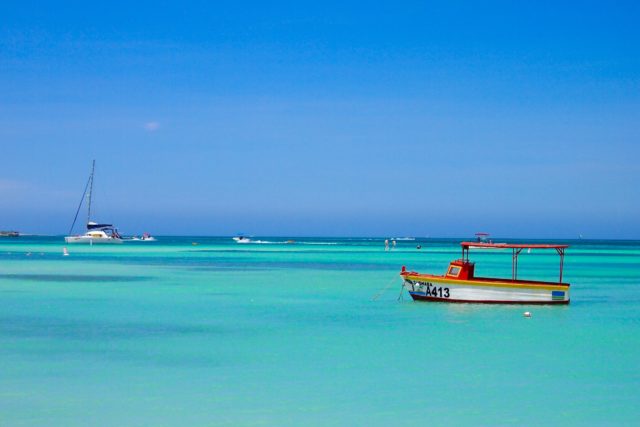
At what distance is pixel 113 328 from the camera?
1955cm

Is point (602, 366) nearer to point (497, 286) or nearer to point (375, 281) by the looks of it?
point (497, 286)

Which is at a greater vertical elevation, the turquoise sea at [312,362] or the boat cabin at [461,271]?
the boat cabin at [461,271]

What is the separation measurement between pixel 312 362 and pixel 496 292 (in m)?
11.3

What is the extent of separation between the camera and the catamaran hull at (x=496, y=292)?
82.5 feet

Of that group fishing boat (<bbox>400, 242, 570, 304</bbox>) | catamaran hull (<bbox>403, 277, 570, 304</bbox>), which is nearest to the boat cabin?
fishing boat (<bbox>400, 242, 570, 304</bbox>)

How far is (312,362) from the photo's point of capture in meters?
15.2

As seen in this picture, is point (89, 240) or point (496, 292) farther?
point (89, 240)

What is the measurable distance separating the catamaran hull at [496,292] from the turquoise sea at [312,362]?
464 millimetres

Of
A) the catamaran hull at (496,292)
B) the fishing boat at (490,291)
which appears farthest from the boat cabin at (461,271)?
the catamaran hull at (496,292)

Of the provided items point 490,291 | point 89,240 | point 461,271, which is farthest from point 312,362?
point 89,240

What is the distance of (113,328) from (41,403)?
7752 mm

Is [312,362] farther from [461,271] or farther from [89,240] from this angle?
[89,240]

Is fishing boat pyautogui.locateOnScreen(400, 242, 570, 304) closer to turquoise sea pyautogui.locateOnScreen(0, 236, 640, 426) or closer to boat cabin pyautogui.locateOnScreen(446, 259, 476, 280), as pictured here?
boat cabin pyautogui.locateOnScreen(446, 259, 476, 280)

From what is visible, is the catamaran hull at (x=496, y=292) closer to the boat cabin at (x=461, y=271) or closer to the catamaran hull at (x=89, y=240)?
the boat cabin at (x=461, y=271)
